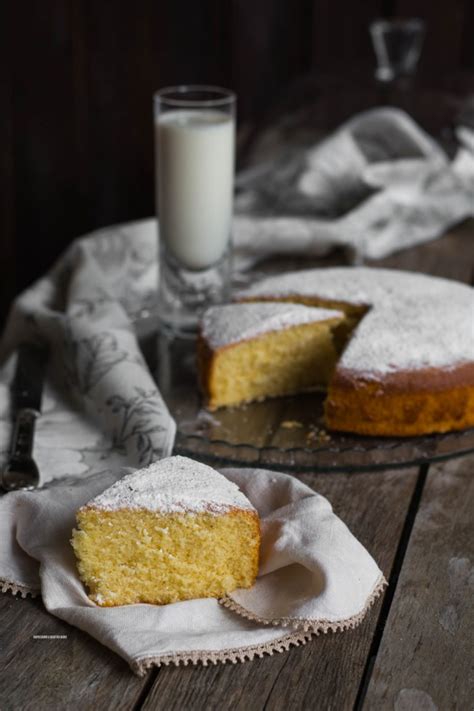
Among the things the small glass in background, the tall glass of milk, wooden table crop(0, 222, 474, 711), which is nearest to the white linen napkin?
the small glass in background

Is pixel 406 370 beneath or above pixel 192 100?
beneath

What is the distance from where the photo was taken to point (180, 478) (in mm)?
1145

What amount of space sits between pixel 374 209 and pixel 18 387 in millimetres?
1121

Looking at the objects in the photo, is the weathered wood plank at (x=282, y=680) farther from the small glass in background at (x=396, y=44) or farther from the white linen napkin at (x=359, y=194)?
the small glass in background at (x=396, y=44)

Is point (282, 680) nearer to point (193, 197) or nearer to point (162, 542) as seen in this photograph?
point (162, 542)

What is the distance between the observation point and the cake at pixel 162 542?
110 centimetres

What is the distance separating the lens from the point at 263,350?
1.69m

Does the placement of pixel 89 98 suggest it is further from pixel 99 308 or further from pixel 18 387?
pixel 18 387

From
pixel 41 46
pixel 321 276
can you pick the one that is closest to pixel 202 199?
pixel 321 276

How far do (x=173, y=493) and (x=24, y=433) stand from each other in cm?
43

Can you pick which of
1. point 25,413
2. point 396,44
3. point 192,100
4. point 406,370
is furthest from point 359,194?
point 25,413

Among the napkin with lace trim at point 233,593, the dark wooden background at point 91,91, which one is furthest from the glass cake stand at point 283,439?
the dark wooden background at point 91,91

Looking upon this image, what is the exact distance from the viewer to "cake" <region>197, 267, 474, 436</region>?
1.52 m

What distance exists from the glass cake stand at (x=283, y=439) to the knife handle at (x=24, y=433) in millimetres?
210
